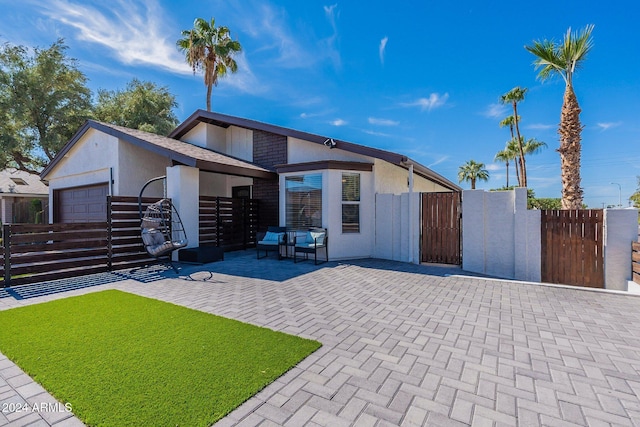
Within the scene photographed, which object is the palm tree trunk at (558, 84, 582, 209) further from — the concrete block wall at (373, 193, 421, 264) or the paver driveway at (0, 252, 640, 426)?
the concrete block wall at (373, 193, 421, 264)

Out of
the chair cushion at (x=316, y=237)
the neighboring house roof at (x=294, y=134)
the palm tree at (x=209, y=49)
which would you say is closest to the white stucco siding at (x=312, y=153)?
the neighboring house roof at (x=294, y=134)

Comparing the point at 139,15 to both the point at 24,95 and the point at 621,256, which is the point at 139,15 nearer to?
the point at 24,95

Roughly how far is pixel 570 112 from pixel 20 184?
28738mm

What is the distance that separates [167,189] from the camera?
858 centimetres

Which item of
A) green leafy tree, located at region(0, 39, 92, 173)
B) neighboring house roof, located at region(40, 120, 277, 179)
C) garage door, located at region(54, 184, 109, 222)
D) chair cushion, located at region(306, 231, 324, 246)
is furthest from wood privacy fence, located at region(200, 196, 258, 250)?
green leafy tree, located at region(0, 39, 92, 173)

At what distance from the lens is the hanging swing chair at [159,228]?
285 inches

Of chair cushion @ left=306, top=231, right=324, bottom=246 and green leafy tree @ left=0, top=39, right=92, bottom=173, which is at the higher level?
green leafy tree @ left=0, top=39, right=92, bottom=173

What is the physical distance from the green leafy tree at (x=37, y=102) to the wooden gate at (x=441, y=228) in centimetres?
2289

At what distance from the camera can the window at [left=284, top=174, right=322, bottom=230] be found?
9.12 m

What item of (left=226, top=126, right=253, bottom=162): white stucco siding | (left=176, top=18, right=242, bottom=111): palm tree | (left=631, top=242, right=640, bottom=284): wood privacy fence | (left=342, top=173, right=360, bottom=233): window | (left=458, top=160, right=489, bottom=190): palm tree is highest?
Answer: (left=176, top=18, right=242, bottom=111): palm tree

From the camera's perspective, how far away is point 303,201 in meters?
9.41

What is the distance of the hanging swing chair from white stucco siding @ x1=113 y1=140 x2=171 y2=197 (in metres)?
2.95

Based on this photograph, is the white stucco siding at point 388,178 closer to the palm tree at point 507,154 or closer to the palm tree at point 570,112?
the palm tree at point 570,112

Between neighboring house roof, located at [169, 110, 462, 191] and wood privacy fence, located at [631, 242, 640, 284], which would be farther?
neighboring house roof, located at [169, 110, 462, 191]
